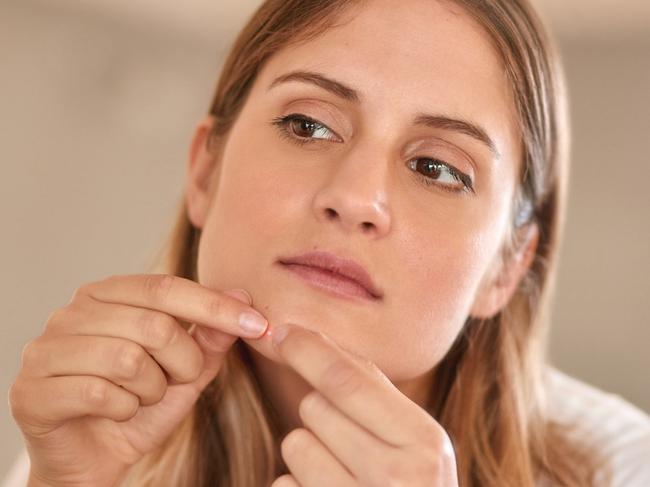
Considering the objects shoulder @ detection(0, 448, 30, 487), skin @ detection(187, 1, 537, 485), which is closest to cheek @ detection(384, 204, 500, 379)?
skin @ detection(187, 1, 537, 485)

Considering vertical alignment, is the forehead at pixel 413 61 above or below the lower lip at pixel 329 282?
above

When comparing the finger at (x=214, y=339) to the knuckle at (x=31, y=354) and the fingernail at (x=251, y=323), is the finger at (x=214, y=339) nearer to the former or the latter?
the fingernail at (x=251, y=323)

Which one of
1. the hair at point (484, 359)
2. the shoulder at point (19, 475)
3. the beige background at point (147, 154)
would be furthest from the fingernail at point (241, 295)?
the beige background at point (147, 154)

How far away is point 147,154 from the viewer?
2580 mm

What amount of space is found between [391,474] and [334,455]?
7cm

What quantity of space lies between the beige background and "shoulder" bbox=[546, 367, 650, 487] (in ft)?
1.78

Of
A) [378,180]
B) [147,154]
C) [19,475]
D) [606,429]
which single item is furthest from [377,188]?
[147,154]

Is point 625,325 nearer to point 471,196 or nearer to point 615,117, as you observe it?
point 615,117

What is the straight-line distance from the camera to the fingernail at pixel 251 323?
0.88 meters

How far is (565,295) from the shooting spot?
84.4 inches

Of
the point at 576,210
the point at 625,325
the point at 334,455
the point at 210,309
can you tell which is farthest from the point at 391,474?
the point at 576,210

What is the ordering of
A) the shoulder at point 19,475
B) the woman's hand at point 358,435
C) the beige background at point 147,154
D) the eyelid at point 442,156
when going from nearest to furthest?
the woman's hand at point 358,435 < the eyelid at point 442,156 < the shoulder at point 19,475 < the beige background at point 147,154

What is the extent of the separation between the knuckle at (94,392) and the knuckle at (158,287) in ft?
0.39

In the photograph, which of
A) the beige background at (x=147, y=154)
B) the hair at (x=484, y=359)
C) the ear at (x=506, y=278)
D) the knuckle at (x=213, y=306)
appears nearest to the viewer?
the knuckle at (x=213, y=306)
